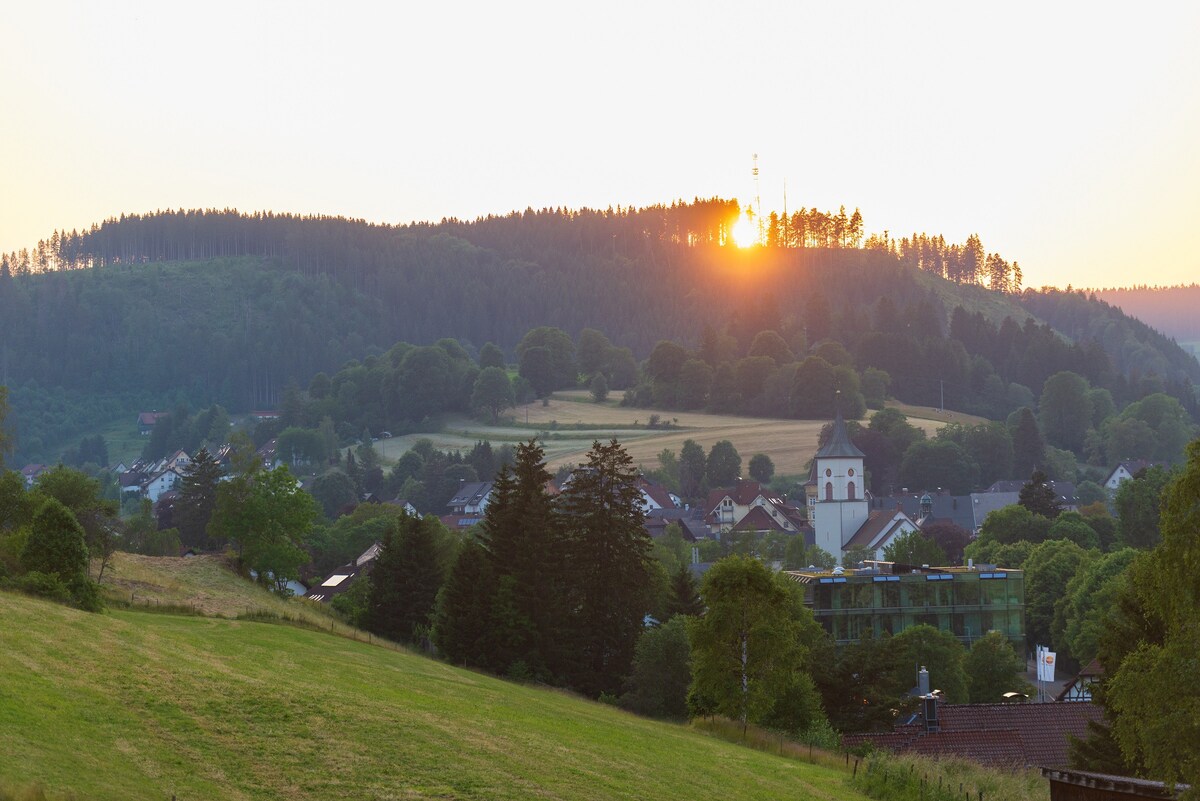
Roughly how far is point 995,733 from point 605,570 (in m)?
17.9

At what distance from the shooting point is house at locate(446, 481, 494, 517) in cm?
14350

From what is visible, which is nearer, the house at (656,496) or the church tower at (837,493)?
the church tower at (837,493)

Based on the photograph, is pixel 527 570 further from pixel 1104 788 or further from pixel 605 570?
pixel 1104 788

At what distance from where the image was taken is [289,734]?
932 inches

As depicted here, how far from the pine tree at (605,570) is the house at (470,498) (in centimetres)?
8046

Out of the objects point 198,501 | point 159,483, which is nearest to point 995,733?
point 198,501

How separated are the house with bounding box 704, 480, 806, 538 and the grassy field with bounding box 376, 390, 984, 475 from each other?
14597 millimetres

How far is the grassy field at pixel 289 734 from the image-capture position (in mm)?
20828

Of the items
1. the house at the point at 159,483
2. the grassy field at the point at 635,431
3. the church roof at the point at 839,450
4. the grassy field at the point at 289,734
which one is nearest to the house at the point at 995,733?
the grassy field at the point at 289,734

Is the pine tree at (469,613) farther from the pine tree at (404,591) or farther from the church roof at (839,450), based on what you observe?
the church roof at (839,450)

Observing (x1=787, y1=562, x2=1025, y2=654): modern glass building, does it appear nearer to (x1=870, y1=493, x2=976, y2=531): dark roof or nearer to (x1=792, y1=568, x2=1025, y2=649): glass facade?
(x1=792, y1=568, x2=1025, y2=649): glass facade

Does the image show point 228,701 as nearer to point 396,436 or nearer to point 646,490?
point 646,490

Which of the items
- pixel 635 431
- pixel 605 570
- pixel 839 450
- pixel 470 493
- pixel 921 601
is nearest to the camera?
pixel 605 570

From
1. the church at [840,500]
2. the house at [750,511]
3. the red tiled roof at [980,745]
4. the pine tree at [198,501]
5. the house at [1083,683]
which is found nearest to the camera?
the red tiled roof at [980,745]
